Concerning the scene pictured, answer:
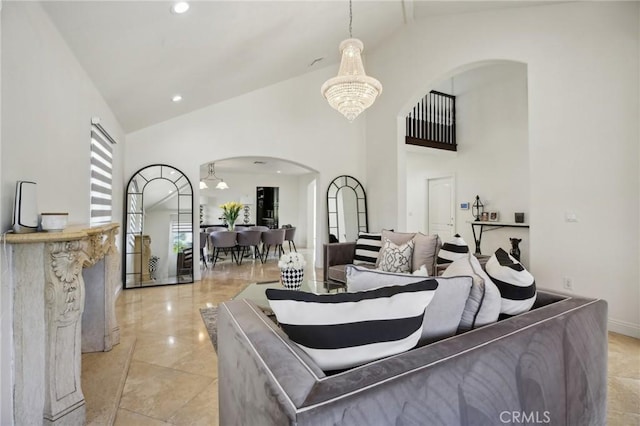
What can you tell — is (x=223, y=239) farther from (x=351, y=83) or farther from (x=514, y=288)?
(x=514, y=288)

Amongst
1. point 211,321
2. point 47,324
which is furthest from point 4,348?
point 211,321

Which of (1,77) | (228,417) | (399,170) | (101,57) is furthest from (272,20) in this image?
Answer: (228,417)

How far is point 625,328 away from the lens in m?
3.05

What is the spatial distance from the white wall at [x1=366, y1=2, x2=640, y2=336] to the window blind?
464cm

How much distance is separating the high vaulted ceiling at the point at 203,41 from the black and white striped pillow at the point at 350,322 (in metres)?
2.34

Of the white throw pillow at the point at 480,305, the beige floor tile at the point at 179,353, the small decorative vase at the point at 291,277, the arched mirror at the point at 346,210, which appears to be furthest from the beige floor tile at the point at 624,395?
the arched mirror at the point at 346,210

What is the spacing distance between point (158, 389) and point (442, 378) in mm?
2045

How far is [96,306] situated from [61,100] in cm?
162

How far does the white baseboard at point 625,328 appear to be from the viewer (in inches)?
117

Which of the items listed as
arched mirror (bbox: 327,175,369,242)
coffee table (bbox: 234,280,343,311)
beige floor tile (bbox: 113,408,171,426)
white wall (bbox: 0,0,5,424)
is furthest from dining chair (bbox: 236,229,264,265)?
white wall (bbox: 0,0,5,424)

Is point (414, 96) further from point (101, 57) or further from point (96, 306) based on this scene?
point (96, 306)

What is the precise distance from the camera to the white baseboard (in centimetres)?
297

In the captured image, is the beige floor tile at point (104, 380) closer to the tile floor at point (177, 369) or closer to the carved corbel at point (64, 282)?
the tile floor at point (177, 369)

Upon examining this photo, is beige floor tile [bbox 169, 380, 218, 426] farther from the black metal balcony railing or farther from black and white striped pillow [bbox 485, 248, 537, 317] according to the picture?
the black metal balcony railing
